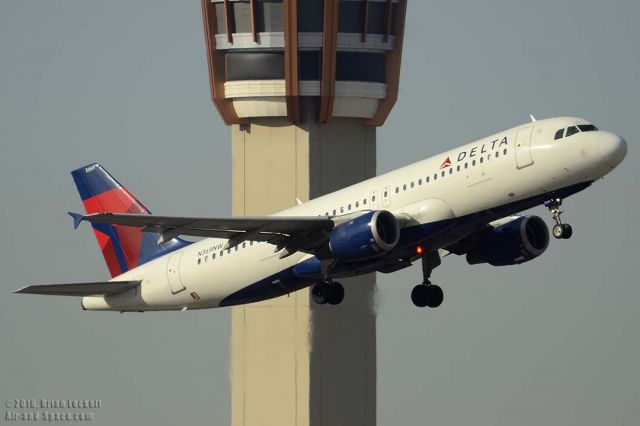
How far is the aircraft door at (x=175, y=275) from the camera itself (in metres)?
87.5

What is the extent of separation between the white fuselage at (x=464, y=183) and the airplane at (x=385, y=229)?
0.04 m

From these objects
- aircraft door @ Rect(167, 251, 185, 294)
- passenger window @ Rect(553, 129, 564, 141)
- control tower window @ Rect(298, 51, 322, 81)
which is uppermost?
control tower window @ Rect(298, 51, 322, 81)

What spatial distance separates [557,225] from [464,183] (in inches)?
157

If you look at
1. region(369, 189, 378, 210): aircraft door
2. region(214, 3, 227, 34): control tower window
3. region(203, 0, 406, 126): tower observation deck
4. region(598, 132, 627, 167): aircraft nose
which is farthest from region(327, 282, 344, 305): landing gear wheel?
region(214, 3, 227, 34): control tower window

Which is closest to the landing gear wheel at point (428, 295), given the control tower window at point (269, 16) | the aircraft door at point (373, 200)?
the aircraft door at point (373, 200)

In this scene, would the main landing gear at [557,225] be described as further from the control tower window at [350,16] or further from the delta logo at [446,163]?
the control tower window at [350,16]

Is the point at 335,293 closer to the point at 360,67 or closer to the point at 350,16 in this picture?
the point at 360,67

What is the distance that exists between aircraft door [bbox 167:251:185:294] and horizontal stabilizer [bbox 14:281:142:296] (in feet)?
7.64

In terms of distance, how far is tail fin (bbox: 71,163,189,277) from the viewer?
93938mm

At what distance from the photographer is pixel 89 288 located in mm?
89062

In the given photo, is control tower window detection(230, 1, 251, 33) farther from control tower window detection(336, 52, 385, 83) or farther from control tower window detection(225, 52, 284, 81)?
control tower window detection(336, 52, 385, 83)

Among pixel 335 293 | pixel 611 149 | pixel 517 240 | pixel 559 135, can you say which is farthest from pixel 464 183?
pixel 335 293

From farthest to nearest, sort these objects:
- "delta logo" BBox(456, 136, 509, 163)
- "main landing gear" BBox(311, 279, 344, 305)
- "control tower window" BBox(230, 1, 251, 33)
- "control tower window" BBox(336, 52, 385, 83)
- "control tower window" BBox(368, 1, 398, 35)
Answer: "control tower window" BBox(336, 52, 385, 83) → "control tower window" BBox(368, 1, 398, 35) → "control tower window" BBox(230, 1, 251, 33) → "main landing gear" BBox(311, 279, 344, 305) → "delta logo" BBox(456, 136, 509, 163)

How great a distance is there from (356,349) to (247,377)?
6447 mm
